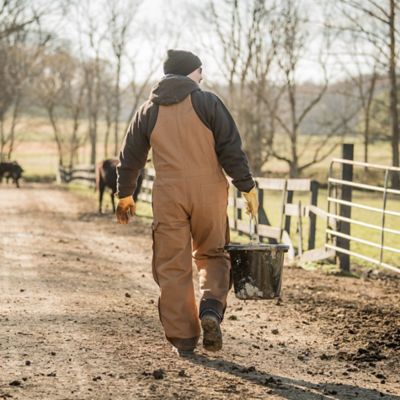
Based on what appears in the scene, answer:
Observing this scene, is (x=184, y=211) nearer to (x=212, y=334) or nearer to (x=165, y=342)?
(x=212, y=334)

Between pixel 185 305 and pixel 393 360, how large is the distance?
4.94 ft

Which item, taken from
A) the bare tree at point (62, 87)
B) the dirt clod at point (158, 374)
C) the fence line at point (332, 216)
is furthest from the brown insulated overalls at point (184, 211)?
the bare tree at point (62, 87)

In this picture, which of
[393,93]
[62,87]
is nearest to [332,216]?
[393,93]

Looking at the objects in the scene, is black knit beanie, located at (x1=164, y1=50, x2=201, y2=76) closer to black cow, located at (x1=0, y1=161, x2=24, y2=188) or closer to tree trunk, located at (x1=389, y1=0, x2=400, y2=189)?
tree trunk, located at (x1=389, y1=0, x2=400, y2=189)

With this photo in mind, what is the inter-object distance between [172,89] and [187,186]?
66 cm

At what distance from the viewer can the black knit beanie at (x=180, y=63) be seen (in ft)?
17.1

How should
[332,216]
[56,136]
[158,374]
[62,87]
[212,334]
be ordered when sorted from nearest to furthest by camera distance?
[158,374]
[212,334]
[332,216]
[56,136]
[62,87]

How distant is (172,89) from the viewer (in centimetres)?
504

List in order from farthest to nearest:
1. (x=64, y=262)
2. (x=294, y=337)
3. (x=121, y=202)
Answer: (x=64, y=262), (x=294, y=337), (x=121, y=202)

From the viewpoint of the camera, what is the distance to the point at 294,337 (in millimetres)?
5926

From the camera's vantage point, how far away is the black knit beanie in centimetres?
522

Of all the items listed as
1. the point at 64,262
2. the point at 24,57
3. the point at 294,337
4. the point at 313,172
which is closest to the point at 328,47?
the point at 313,172

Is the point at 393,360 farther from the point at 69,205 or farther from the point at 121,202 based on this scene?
the point at 69,205

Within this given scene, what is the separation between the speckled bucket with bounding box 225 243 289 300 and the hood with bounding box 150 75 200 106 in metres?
1.07
